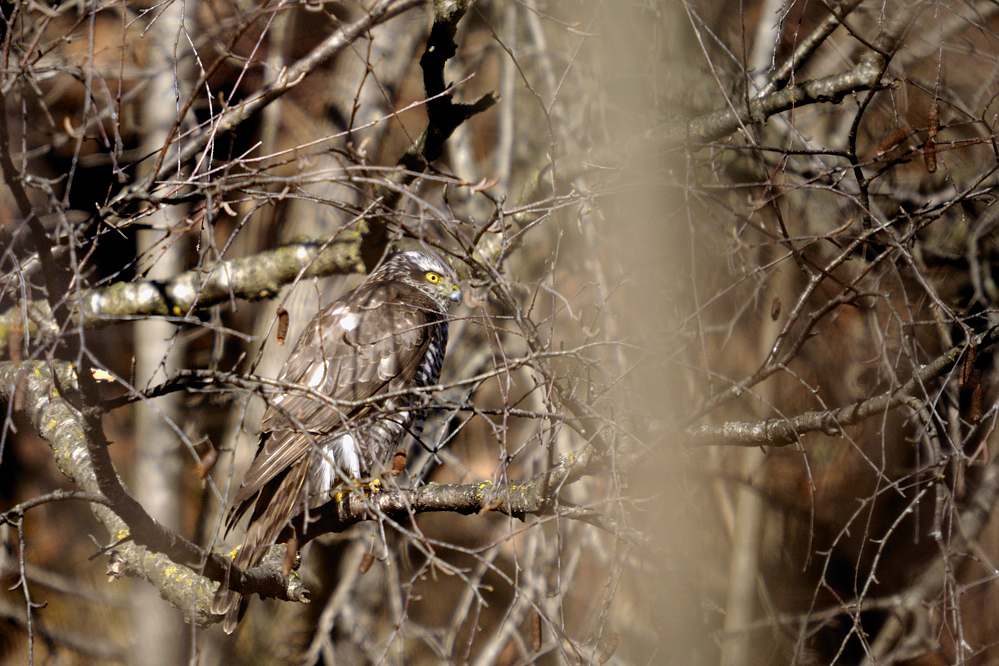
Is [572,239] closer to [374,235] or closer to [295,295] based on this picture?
[374,235]

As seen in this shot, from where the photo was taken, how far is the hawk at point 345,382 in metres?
2.97

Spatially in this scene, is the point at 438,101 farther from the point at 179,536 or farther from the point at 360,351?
the point at 179,536

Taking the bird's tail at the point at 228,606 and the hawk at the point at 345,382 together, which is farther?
the hawk at the point at 345,382

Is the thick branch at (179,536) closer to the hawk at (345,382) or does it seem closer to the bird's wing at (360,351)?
the hawk at (345,382)

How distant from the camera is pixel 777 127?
4.98 m

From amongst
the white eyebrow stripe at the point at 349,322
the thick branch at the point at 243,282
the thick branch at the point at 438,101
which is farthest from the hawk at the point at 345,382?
the thick branch at the point at 438,101

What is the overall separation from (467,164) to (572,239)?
4.50 ft

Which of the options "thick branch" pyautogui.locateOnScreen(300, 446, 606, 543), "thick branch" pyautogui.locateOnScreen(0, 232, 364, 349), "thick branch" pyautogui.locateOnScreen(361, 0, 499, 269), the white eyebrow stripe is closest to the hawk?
the white eyebrow stripe

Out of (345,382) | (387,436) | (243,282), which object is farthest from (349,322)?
(243,282)

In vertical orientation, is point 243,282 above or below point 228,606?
above

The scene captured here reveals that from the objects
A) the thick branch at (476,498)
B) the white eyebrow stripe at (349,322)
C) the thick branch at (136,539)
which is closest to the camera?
the thick branch at (136,539)

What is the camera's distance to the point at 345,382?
3549 millimetres

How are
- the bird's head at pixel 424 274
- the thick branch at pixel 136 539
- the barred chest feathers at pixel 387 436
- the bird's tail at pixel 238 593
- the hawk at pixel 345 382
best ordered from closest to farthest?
the thick branch at pixel 136 539 → the bird's tail at pixel 238 593 → the hawk at pixel 345 382 → the barred chest feathers at pixel 387 436 → the bird's head at pixel 424 274

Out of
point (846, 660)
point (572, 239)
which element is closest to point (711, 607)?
point (572, 239)
